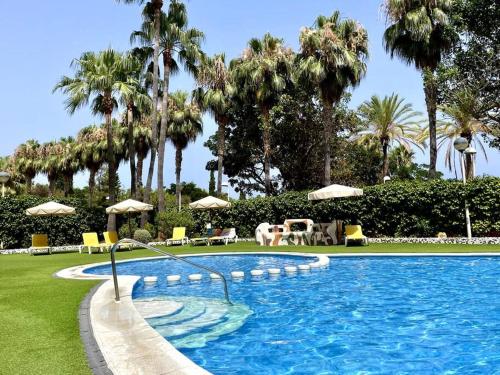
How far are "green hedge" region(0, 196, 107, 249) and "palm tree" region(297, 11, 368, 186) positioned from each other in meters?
14.1

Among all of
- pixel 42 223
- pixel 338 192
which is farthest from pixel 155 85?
pixel 338 192

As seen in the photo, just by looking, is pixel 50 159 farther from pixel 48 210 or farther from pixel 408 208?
pixel 408 208

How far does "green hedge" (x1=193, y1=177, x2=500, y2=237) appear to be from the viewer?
1770cm

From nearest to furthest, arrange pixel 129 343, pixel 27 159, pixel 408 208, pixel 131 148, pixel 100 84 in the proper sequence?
1. pixel 129 343
2. pixel 408 208
3. pixel 100 84
4. pixel 131 148
5. pixel 27 159

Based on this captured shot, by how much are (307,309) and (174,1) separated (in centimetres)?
2704

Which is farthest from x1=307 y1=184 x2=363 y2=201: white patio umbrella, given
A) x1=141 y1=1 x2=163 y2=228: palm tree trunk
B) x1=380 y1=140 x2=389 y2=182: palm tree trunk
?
x1=380 y1=140 x2=389 y2=182: palm tree trunk

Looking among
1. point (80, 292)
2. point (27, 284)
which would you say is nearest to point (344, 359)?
point (80, 292)

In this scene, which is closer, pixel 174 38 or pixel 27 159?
pixel 174 38

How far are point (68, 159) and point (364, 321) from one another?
146 feet

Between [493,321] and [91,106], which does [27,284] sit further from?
[91,106]

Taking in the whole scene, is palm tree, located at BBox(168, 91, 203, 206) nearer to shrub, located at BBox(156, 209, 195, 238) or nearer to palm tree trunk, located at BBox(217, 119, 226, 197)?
palm tree trunk, located at BBox(217, 119, 226, 197)

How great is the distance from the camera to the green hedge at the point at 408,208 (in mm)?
17703

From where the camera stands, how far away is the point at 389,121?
40.6m

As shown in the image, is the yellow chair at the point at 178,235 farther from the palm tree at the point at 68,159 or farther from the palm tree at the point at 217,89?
the palm tree at the point at 68,159
